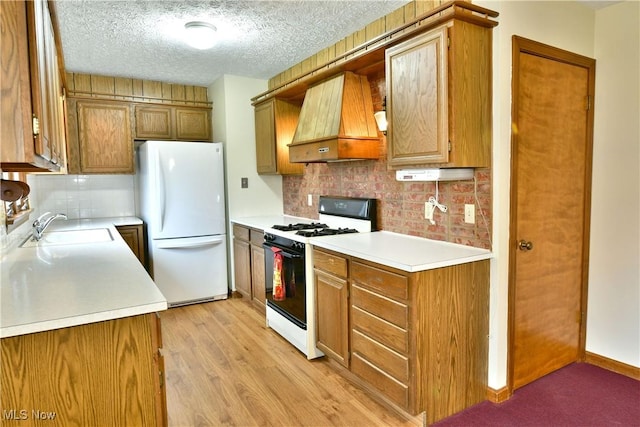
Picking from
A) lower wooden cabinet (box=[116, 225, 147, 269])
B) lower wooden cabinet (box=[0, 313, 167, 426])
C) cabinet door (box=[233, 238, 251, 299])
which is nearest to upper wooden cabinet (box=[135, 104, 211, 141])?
lower wooden cabinet (box=[116, 225, 147, 269])

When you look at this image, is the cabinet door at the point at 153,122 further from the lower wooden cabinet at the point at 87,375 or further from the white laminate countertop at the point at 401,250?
the lower wooden cabinet at the point at 87,375

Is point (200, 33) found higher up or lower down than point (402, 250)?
higher up

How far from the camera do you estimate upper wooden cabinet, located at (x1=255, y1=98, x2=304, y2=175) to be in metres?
4.09

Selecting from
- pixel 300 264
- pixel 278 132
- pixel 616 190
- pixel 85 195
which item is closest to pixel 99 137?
pixel 85 195

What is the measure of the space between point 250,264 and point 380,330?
2058mm

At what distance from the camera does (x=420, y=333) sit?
2.05 metres

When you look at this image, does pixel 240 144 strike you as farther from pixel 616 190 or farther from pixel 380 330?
pixel 616 190

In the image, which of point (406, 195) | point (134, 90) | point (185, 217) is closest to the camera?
point (406, 195)

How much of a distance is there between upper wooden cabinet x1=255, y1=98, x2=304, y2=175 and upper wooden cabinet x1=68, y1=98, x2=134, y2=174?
1515 mm

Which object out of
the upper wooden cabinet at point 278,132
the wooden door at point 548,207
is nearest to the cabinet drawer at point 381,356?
the wooden door at point 548,207

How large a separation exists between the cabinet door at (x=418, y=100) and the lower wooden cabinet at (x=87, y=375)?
64.4 inches

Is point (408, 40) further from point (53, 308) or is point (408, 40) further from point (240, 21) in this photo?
point (53, 308)

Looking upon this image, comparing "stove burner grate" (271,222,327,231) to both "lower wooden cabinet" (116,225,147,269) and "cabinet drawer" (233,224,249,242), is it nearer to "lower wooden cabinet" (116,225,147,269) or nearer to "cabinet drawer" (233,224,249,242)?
"cabinet drawer" (233,224,249,242)

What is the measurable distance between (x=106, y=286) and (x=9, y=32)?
3.19 ft
